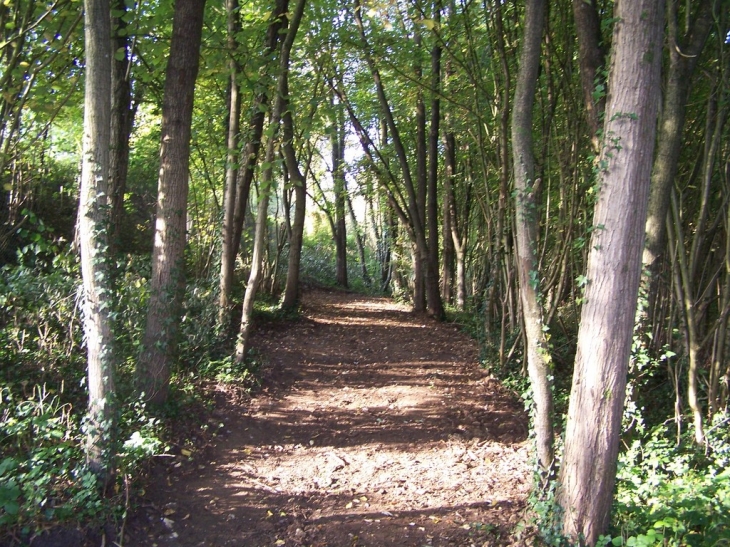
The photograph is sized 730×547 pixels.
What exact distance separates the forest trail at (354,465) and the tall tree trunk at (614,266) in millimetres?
747

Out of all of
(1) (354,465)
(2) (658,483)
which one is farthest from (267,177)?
(2) (658,483)

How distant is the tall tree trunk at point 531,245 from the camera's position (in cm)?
418

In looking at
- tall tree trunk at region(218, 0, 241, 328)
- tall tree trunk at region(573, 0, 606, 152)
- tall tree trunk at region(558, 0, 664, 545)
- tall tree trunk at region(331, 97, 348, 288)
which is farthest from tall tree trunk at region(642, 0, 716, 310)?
tall tree trunk at region(331, 97, 348, 288)

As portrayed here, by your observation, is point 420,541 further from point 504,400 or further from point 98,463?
point 504,400

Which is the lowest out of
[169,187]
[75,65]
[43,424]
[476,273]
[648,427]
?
[648,427]

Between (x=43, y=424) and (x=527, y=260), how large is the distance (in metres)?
3.76

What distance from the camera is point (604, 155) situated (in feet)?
10.9

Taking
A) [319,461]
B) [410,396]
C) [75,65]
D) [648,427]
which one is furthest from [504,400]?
[75,65]

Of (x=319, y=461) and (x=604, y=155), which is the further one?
(x=319, y=461)

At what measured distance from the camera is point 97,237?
3861 millimetres

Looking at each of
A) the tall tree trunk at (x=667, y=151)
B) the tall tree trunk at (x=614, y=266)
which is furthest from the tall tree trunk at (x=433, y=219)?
the tall tree trunk at (x=614, y=266)

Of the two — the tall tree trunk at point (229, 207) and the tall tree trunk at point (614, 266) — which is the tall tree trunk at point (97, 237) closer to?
the tall tree trunk at point (229, 207)

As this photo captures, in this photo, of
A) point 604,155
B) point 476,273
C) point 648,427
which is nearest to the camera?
point 604,155

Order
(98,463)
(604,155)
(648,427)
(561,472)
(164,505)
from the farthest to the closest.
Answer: (648,427), (164,505), (98,463), (561,472), (604,155)
